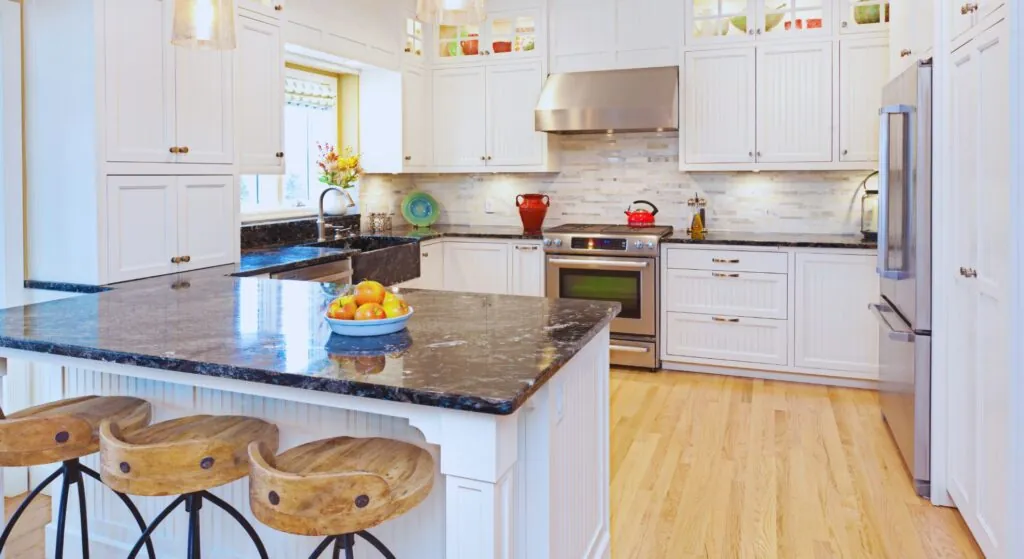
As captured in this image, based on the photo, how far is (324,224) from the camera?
195 inches

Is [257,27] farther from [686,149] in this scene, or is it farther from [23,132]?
[686,149]

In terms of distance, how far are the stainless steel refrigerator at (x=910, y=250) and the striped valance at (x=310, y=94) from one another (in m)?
3.64

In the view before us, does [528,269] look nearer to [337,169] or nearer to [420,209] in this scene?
[420,209]

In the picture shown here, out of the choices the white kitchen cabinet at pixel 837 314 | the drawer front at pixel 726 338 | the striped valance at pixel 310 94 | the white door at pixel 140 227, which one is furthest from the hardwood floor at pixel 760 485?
the striped valance at pixel 310 94

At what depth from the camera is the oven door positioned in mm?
4977

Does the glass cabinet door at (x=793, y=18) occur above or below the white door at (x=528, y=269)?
above

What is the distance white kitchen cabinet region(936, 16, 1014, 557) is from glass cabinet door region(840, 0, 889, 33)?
206 cm

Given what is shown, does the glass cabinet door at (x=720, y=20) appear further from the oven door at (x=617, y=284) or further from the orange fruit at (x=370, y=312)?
the orange fruit at (x=370, y=312)

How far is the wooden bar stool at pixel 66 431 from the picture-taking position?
1804mm

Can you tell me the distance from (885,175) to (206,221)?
3.20 m

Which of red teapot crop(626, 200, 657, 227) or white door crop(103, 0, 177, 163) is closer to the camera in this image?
white door crop(103, 0, 177, 163)

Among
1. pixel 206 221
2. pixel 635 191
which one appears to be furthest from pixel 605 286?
pixel 206 221

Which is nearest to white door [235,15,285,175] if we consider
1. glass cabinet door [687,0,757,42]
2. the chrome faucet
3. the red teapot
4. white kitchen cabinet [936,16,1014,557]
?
the chrome faucet

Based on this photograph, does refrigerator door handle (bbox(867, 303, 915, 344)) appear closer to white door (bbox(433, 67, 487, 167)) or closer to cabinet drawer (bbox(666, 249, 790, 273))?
cabinet drawer (bbox(666, 249, 790, 273))
